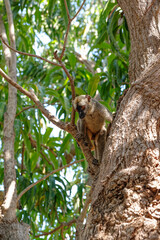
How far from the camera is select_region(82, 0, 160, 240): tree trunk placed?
166 centimetres

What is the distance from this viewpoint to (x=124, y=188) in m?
1.83

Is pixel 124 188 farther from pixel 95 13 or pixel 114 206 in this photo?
pixel 95 13

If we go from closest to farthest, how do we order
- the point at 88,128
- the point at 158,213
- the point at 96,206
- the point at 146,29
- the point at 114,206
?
1. the point at 158,213
2. the point at 114,206
3. the point at 96,206
4. the point at 146,29
5. the point at 88,128

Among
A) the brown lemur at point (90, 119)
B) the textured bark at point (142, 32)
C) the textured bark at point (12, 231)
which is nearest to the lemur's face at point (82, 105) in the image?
the brown lemur at point (90, 119)

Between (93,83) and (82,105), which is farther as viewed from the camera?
(93,83)

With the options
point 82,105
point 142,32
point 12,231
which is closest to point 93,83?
point 82,105

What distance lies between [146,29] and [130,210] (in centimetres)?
196

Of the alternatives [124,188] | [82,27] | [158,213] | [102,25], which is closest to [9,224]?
[124,188]

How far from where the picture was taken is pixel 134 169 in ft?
6.19

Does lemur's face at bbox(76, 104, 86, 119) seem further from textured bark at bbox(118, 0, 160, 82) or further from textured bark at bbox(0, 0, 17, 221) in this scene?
textured bark at bbox(118, 0, 160, 82)

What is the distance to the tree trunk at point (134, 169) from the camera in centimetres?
166

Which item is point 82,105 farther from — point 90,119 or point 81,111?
point 90,119

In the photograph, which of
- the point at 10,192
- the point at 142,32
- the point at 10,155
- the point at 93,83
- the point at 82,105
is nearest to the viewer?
the point at 142,32

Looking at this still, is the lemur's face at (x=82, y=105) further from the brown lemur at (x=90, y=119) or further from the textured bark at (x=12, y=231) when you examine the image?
the textured bark at (x=12, y=231)
